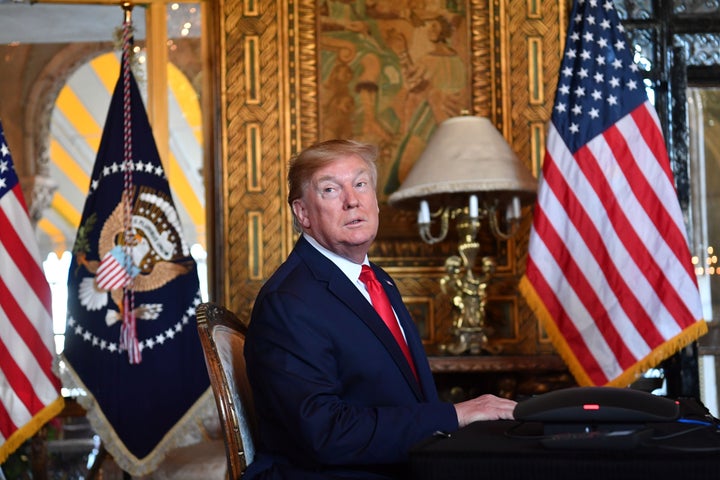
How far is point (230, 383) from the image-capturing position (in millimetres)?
2176

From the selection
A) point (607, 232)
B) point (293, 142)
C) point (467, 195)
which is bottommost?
point (607, 232)

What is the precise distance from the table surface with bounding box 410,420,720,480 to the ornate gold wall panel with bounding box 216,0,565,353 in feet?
10.5

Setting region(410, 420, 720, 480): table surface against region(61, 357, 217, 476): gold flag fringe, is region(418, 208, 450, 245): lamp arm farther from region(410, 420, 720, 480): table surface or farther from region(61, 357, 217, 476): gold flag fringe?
region(410, 420, 720, 480): table surface

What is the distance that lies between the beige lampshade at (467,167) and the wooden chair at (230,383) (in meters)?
1.89

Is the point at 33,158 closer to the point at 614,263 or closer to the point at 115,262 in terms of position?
the point at 115,262

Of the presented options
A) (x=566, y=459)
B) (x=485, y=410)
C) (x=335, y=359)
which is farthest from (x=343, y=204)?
(x=566, y=459)

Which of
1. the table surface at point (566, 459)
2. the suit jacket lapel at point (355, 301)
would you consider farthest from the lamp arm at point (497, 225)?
the table surface at point (566, 459)

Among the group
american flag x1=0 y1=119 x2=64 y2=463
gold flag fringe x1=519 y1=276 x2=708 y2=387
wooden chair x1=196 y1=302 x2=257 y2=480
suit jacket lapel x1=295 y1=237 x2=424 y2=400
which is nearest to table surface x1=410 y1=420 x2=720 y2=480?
suit jacket lapel x1=295 y1=237 x2=424 y2=400

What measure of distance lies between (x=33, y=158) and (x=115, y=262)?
125cm

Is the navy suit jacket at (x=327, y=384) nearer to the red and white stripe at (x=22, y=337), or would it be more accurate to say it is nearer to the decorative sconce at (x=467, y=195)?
the decorative sconce at (x=467, y=195)

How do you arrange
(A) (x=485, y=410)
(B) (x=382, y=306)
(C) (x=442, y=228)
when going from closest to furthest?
(A) (x=485, y=410) < (B) (x=382, y=306) < (C) (x=442, y=228)

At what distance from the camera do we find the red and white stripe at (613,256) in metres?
3.89

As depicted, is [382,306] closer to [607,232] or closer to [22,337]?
[607,232]

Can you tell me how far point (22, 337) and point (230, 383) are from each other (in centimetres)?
222
